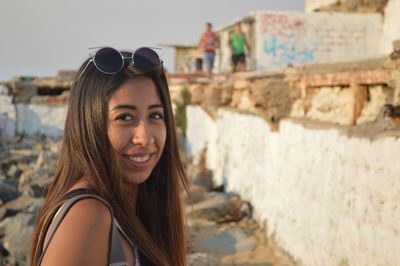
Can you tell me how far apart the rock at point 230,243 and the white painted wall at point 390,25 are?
37.8 ft

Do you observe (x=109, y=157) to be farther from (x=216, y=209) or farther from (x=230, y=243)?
(x=216, y=209)

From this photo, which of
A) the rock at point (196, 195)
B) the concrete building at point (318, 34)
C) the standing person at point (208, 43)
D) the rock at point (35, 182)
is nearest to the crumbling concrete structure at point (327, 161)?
the rock at point (196, 195)

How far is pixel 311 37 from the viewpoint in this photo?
1555cm

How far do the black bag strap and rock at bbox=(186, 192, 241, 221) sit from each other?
17.8 ft

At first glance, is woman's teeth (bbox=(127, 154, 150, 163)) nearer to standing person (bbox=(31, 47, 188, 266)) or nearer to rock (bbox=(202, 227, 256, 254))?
standing person (bbox=(31, 47, 188, 266))

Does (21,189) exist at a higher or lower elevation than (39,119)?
lower

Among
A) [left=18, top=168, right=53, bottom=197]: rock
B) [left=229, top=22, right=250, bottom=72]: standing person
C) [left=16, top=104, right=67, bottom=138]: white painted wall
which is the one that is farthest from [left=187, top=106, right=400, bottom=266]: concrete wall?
[left=16, top=104, right=67, bottom=138]: white painted wall

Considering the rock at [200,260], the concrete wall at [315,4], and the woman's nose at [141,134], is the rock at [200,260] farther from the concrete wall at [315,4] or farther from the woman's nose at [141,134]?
the concrete wall at [315,4]

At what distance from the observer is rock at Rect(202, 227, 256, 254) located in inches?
220

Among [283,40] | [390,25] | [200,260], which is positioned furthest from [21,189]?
[390,25]

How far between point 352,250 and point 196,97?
7.67 metres

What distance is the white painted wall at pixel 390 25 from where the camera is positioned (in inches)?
590

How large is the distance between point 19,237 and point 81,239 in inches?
181

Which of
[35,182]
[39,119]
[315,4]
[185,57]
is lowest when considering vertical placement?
[35,182]
